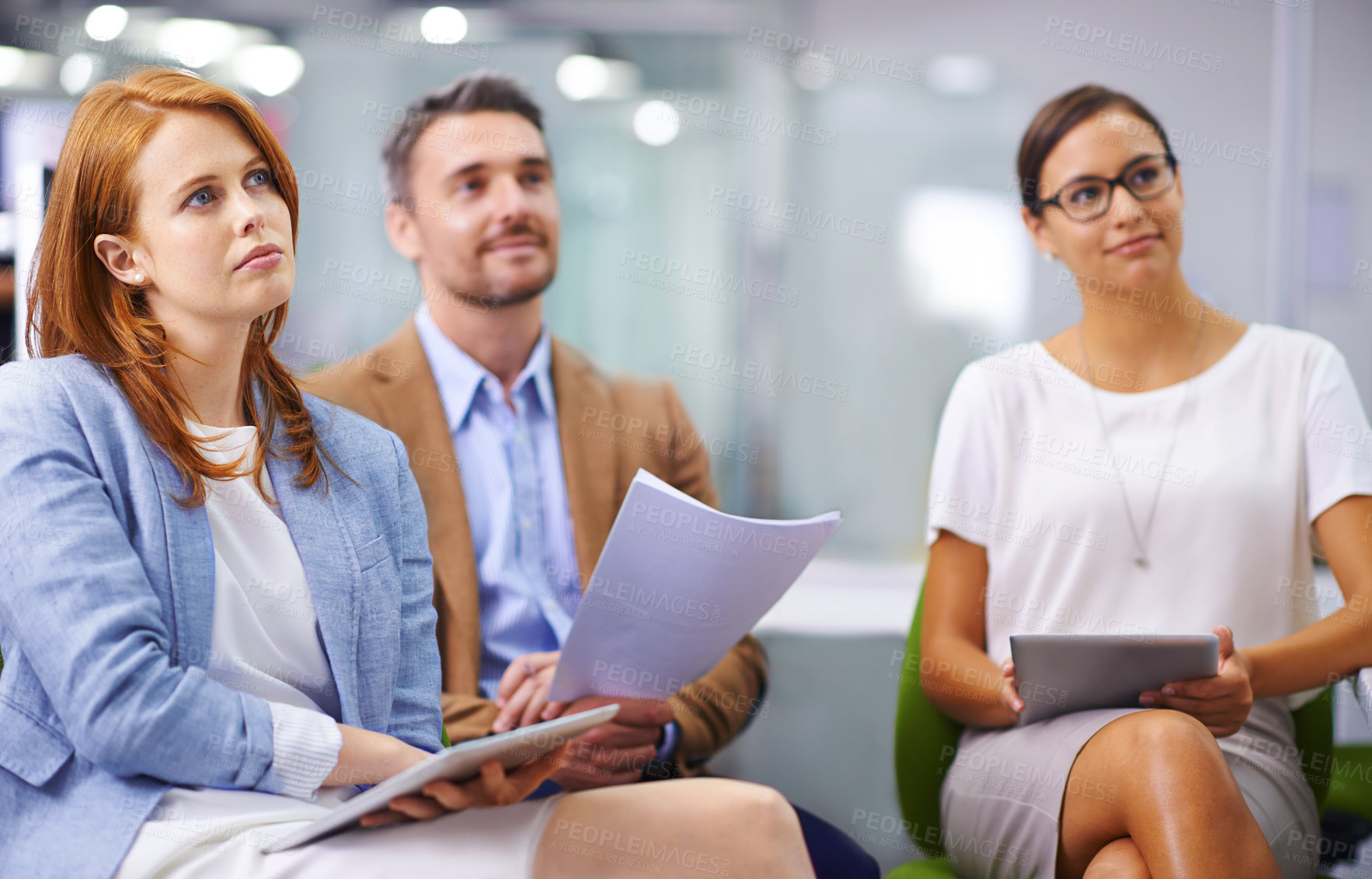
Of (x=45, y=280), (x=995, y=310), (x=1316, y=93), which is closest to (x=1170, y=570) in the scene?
(x=45, y=280)

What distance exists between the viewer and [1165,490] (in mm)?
1627

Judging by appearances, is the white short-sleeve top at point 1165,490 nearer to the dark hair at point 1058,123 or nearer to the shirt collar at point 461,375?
the dark hair at point 1058,123

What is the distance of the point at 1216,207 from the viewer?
341cm

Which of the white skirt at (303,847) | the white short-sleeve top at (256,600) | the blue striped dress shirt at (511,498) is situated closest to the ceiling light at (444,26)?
the blue striped dress shirt at (511,498)

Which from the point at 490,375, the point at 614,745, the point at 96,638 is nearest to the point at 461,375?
the point at 490,375

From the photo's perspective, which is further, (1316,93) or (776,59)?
(776,59)

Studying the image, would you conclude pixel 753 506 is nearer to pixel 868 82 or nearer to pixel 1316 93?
pixel 868 82

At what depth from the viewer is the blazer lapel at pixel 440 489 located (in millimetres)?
1707

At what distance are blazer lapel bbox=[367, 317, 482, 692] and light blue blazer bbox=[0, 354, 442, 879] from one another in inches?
25.6

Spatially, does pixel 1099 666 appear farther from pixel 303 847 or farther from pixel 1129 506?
pixel 303 847

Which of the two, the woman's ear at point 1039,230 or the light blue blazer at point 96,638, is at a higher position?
the woman's ear at point 1039,230

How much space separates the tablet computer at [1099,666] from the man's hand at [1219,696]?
18mm

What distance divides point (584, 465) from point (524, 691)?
1.48 feet

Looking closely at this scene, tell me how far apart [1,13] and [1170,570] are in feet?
13.1
